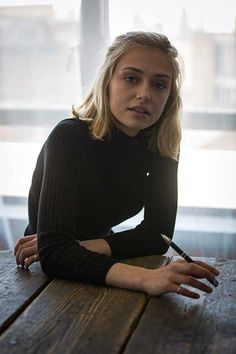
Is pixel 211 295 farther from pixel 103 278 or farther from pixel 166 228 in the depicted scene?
pixel 166 228

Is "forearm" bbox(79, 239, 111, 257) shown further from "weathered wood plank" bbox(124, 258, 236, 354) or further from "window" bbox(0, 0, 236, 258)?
"window" bbox(0, 0, 236, 258)

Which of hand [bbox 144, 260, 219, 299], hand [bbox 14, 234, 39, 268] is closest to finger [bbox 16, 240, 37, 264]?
hand [bbox 14, 234, 39, 268]

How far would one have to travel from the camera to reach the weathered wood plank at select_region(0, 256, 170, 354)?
0.94 meters

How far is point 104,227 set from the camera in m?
1.59

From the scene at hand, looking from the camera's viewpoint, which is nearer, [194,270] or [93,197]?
[194,270]

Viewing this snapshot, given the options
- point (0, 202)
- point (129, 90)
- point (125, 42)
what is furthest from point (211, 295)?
point (0, 202)

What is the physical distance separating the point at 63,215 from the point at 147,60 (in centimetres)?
48

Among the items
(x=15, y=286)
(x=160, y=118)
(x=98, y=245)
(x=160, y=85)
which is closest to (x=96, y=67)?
(x=160, y=118)

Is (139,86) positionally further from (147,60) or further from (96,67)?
(96,67)

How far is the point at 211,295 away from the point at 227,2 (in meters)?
1.77

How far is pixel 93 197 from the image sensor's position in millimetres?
1525

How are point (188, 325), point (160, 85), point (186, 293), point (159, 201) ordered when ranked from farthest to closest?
point (159, 201) → point (160, 85) → point (186, 293) → point (188, 325)

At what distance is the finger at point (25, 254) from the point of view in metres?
1.36

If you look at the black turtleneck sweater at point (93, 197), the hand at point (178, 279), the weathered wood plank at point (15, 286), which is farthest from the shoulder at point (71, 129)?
the hand at point (178, 279)
